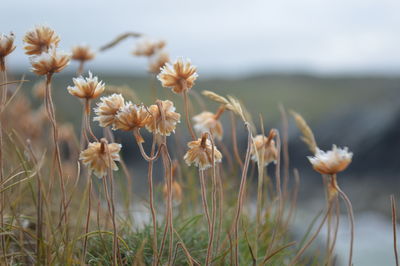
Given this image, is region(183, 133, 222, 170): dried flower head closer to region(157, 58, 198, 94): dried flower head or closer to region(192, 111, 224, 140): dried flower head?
region(157, 58, 198, 94): dried flower head

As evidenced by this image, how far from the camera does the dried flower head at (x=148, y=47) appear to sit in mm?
1737

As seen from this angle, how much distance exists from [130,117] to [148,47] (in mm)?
858

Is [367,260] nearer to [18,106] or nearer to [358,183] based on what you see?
[18,106]

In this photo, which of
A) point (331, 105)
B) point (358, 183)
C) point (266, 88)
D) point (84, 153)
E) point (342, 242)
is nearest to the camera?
point (84, 153)

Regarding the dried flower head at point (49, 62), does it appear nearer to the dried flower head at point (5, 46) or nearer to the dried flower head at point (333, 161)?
the dried flower head at point (5, 46)

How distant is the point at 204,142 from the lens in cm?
101

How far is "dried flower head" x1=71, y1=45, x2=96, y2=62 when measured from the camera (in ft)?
5.27

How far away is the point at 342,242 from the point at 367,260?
58cm

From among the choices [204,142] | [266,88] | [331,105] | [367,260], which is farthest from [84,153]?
[266,88]

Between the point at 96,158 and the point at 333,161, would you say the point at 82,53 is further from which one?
the point at 333,161

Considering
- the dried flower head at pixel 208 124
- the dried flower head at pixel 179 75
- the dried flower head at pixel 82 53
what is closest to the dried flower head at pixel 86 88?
the dried flower head at pixel 179 75

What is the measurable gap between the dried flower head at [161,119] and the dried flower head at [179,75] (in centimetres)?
7

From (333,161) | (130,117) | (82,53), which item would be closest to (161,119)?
(130,117)

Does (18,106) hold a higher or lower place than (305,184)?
higher
